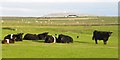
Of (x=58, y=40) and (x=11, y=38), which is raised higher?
(x=11, y=38)

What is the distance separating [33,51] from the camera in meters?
21.3

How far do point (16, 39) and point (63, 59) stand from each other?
11.2m

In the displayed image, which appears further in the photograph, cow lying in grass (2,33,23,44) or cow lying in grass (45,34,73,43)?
cow lying in grass (45,34,73,43)

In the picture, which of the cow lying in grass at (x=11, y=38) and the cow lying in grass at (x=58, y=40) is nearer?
the cow lying in grass at (x=11, y=38)

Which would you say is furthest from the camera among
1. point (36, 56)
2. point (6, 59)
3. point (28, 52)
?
point (28, 52)

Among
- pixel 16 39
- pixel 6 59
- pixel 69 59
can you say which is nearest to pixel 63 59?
pixel 69 59

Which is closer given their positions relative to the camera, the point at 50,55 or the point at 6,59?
the point at 6,59

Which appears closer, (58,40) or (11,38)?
(11,38)

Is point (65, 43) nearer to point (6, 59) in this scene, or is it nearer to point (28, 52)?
point (28, 52)

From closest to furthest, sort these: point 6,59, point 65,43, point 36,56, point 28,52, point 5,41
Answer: point 6,59, point 36,56, point 28,52, point 5,41, point 65,43

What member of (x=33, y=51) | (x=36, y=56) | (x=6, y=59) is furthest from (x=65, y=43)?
(x=6, y=59)

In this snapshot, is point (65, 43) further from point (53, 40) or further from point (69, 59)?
point (69, 59)

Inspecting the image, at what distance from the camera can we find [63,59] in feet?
59.6

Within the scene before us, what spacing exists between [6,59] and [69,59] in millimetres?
3637
